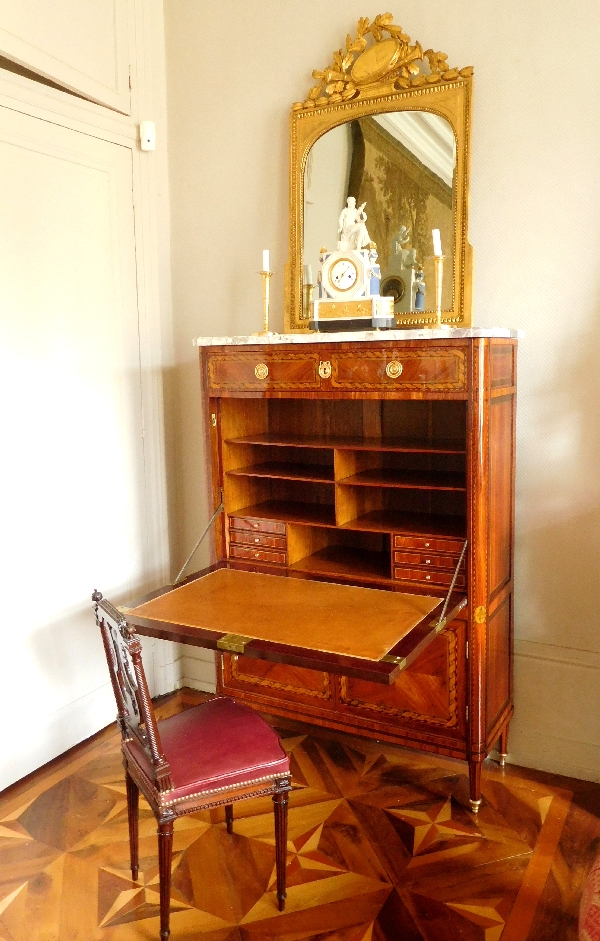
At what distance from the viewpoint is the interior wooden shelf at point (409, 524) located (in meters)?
2.30

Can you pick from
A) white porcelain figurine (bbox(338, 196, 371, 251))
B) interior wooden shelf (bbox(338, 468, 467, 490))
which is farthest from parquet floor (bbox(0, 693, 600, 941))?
white porcelain figurine (bbox(338, 196, 371, 251))

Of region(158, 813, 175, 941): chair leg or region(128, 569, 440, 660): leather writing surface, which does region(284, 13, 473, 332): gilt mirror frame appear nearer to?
region(128, 569, 440, 660): leather writing surface

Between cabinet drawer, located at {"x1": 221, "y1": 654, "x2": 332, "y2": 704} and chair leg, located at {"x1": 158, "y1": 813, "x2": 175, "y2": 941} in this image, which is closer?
chair leg, located at {"x1": 158, "y1": 813, "x2": 175, "y2": 941}

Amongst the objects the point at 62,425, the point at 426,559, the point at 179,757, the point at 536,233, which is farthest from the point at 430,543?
the point at 62,425

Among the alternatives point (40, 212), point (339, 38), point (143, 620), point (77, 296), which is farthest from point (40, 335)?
point (339, 38)

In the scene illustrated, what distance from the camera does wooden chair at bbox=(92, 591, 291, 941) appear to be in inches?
69.8

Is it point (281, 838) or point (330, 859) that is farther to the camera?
point (330, 859)

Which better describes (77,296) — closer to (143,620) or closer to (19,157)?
(19,157)

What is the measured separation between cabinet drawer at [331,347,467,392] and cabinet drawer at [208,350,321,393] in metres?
0.09

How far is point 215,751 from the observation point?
190cm

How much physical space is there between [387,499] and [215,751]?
3.69 ft

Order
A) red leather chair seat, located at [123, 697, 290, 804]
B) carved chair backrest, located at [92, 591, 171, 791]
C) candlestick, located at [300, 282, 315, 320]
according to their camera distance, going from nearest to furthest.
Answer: carved chair backrest, located at [92, 591, 171, 791]
red leather chair seat, located at [123, 697, 290, 804]
candlestick, located at [300, 282, 315, 320]

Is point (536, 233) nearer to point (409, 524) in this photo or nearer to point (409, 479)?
point (409, 479)

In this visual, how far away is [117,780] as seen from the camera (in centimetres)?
257
